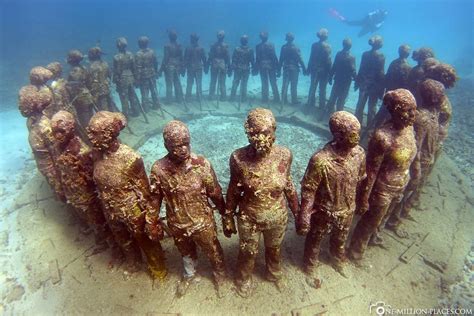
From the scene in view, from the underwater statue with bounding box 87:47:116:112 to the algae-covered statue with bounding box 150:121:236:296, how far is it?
6.81 m

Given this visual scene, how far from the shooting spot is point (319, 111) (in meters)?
12.0

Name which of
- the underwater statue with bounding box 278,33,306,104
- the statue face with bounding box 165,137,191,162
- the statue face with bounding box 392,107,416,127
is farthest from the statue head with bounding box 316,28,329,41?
the statue face with bounding box 165,137,191,162

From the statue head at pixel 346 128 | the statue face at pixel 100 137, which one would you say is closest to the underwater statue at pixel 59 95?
the statue face at pixel 100 137

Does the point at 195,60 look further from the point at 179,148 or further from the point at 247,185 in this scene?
the point at 247,185

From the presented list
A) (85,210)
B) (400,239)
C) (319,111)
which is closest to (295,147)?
(319,111)

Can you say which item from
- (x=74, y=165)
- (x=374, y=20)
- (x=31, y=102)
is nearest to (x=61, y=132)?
(x=74, y=165)

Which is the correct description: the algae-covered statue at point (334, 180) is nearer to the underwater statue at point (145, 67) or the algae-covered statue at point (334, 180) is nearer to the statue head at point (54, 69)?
the statue head at point (54, 69)

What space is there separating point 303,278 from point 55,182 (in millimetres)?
4859

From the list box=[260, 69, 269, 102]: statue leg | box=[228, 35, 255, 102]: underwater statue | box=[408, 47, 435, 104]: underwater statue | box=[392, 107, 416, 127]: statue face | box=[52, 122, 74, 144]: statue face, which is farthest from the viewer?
box=[260, 69, 269, 102]: statue leg

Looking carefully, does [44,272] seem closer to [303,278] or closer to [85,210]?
[85,210]

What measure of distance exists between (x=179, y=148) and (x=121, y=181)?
106 cm

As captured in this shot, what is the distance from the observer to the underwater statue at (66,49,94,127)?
871 centimetres

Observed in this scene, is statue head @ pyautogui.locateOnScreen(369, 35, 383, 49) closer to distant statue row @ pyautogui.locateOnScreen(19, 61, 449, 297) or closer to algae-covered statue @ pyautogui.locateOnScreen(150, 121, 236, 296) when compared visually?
distant statue row @ pyautogui.locateOnScreen(19, 61, 449, 297)

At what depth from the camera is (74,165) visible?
14.7 feet
